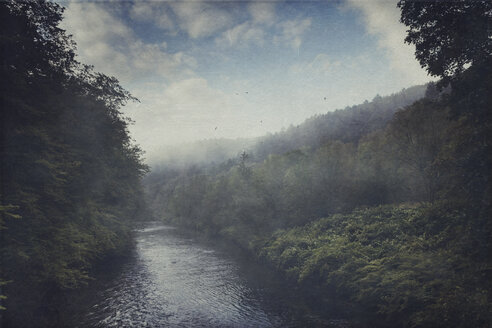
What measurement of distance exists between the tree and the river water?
51.6ft

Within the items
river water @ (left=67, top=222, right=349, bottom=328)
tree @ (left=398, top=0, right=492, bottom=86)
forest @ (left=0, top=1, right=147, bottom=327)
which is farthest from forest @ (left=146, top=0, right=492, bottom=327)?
forest @ (left=0, top=1, right=147, bottom=327)

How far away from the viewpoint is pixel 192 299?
1955 centimetres

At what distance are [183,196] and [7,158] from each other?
247 feet

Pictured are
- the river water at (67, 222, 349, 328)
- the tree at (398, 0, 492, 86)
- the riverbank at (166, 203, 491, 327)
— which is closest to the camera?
the tree at (398, 0, 492, 86)

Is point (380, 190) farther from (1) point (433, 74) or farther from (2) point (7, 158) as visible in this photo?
(2) point (7, 158)

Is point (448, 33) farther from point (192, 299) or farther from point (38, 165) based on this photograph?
point (192, 299)

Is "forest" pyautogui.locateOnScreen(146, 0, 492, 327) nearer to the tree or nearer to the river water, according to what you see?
the tree

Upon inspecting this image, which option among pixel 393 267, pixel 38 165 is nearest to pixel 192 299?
pixel 38 165

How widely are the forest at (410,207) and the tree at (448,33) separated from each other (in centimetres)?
5

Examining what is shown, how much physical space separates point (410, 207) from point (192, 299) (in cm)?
2447

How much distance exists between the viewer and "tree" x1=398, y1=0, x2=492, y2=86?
10.6m

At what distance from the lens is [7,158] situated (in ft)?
37.4

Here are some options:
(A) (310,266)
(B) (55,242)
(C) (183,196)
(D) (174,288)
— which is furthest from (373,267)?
(C) (183,196)

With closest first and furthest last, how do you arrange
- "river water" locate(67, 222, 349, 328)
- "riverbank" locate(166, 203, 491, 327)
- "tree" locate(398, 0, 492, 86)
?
1. "tree" locate(398, 0, 492, 86)
2. "riverbank" locate(166, 203, 491, 327)
3. "river water" locate(67, 222, 349, 328)
